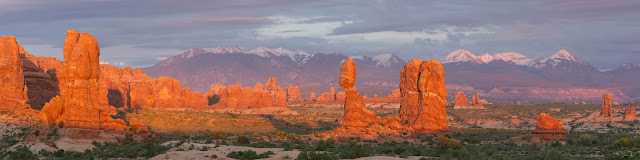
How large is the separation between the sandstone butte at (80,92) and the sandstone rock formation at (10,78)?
1448 cm

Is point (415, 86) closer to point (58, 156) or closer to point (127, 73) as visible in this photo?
point (58, 156)

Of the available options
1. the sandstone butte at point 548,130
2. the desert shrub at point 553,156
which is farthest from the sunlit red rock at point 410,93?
the desert shrub at point 553,156

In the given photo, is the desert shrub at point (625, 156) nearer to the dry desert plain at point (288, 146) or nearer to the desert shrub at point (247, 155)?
the dry desert plain at point (288, 146)

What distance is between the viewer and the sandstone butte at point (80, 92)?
43125 mm

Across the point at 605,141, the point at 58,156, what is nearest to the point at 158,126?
the point at 58,156

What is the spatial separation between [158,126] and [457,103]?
81.4m

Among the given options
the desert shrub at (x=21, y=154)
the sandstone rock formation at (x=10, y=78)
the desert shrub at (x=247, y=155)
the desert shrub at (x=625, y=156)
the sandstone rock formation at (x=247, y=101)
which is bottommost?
the desert shrub at (x=21, y=154)

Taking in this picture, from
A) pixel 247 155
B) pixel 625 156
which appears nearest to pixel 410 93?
pixel 247 155

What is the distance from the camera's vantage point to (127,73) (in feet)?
403

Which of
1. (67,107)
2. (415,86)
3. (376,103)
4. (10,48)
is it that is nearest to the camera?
(67,107)

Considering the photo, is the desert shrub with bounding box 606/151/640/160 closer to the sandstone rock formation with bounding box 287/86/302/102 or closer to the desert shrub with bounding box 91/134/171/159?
the desert shrub with bounding box 91/134/171/159

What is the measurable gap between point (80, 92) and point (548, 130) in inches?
1218

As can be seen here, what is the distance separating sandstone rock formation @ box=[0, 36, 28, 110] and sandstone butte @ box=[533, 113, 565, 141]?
40084 millimetres

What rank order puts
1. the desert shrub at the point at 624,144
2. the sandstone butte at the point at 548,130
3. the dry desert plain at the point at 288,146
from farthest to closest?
the sandstone butte at the point at 548,130
the desert shrub at the point at 624,144
the dry desert plain at the point at 288,146
